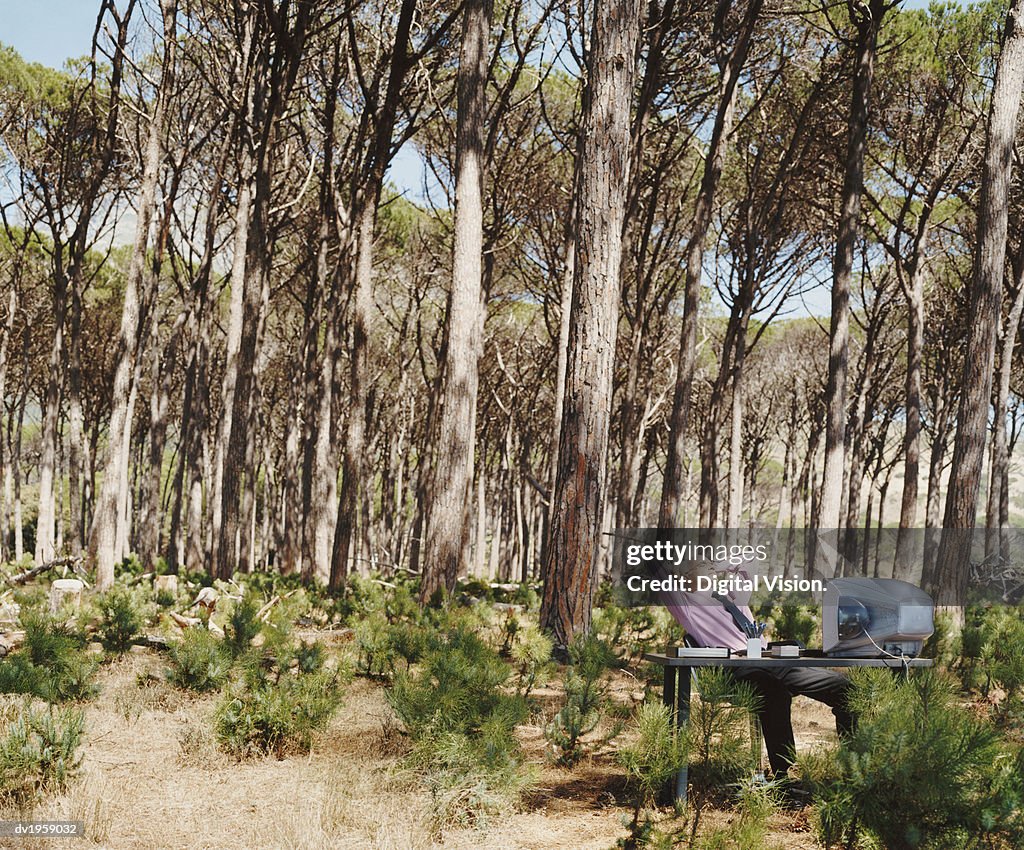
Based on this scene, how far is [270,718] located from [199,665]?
3.72 ft

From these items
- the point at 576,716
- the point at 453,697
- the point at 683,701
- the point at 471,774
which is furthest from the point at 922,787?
the point at 453,697

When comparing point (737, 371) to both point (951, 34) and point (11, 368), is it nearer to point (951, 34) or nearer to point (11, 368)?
point (951, 34)

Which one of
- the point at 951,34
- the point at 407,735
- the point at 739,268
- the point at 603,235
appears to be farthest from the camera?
the point at 739,268

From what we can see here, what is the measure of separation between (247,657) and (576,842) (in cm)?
261

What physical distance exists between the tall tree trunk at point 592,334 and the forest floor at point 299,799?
4.53ft

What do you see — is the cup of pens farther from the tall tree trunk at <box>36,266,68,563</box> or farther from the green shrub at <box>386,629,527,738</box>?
the tall tree trunk at <box>36,266,68,563</box>

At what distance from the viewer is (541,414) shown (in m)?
27.9

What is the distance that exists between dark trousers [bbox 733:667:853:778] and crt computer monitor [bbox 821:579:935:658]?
5.2 inches

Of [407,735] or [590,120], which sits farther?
[590,120]

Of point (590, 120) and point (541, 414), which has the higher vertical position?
point (590, 120)

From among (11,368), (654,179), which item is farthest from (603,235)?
(11,368)

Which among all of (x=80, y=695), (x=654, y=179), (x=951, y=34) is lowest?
(x=80, y=695)

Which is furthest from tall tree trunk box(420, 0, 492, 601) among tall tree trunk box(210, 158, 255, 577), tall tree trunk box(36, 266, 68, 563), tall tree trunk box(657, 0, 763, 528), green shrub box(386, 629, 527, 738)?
tall tree trunk box(36, 266, 68, 563)

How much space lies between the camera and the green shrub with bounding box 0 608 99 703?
4.84 meters
